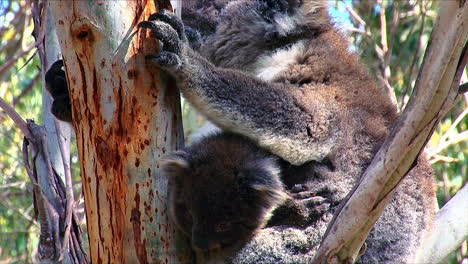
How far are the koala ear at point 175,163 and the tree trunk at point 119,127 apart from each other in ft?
0.12

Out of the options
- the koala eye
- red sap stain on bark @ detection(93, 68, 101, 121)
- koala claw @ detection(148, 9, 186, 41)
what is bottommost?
the koala eye

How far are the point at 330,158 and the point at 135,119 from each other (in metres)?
1.07

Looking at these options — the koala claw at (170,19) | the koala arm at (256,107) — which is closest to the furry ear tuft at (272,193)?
the koala arm at (256,107)

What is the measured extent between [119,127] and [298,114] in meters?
0.95

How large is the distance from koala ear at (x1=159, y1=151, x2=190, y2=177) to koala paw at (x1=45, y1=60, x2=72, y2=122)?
0.68 meters

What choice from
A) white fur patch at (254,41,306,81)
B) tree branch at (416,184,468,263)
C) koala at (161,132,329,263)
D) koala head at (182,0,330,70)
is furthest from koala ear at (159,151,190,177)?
tree branch at (416,184,468,263)

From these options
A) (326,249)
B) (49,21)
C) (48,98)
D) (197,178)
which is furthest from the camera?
(49,21)

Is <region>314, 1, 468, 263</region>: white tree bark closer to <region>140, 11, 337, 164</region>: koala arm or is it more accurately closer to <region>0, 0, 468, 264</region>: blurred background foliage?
<region>140, 11, 337, 164</region>: koala arm

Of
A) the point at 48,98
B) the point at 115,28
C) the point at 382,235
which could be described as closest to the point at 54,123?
the point at 48,98

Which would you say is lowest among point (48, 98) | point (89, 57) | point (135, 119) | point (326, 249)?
point (326, 249)

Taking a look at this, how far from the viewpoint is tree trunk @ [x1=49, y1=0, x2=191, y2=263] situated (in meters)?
2.25

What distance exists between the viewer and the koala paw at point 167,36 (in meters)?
2.34

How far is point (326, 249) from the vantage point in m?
2.11

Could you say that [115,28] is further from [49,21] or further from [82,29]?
[49,21]
